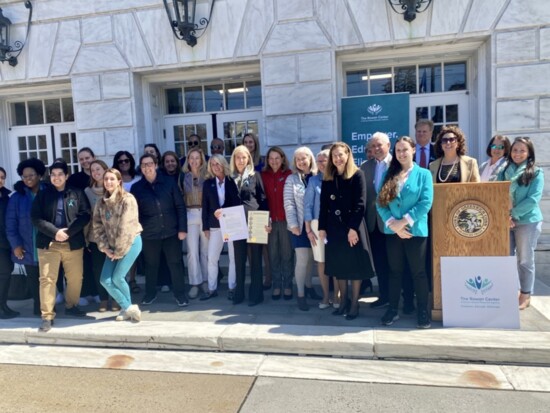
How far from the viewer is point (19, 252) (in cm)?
513

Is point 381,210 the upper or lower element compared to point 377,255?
upper

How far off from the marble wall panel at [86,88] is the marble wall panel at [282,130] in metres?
3.24

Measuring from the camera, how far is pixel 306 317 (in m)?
4.83

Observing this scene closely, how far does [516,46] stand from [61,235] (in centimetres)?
671

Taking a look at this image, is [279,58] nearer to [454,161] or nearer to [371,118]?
[371,118]

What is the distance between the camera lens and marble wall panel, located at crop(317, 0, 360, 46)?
654 cm

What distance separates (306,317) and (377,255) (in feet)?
3.71

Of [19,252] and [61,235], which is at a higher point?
[61,235]

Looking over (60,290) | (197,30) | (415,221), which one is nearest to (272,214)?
(415,221)

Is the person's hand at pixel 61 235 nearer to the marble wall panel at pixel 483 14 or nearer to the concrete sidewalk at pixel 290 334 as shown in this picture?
the concrete sidewalk at pixel 290 334

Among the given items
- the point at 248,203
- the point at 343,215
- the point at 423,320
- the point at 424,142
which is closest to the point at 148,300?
the point at 248,203

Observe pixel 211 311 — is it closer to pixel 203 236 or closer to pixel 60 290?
pixel 203 236

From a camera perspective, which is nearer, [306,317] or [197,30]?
[306,317]

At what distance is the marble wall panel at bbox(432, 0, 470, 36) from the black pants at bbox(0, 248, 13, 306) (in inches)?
268
